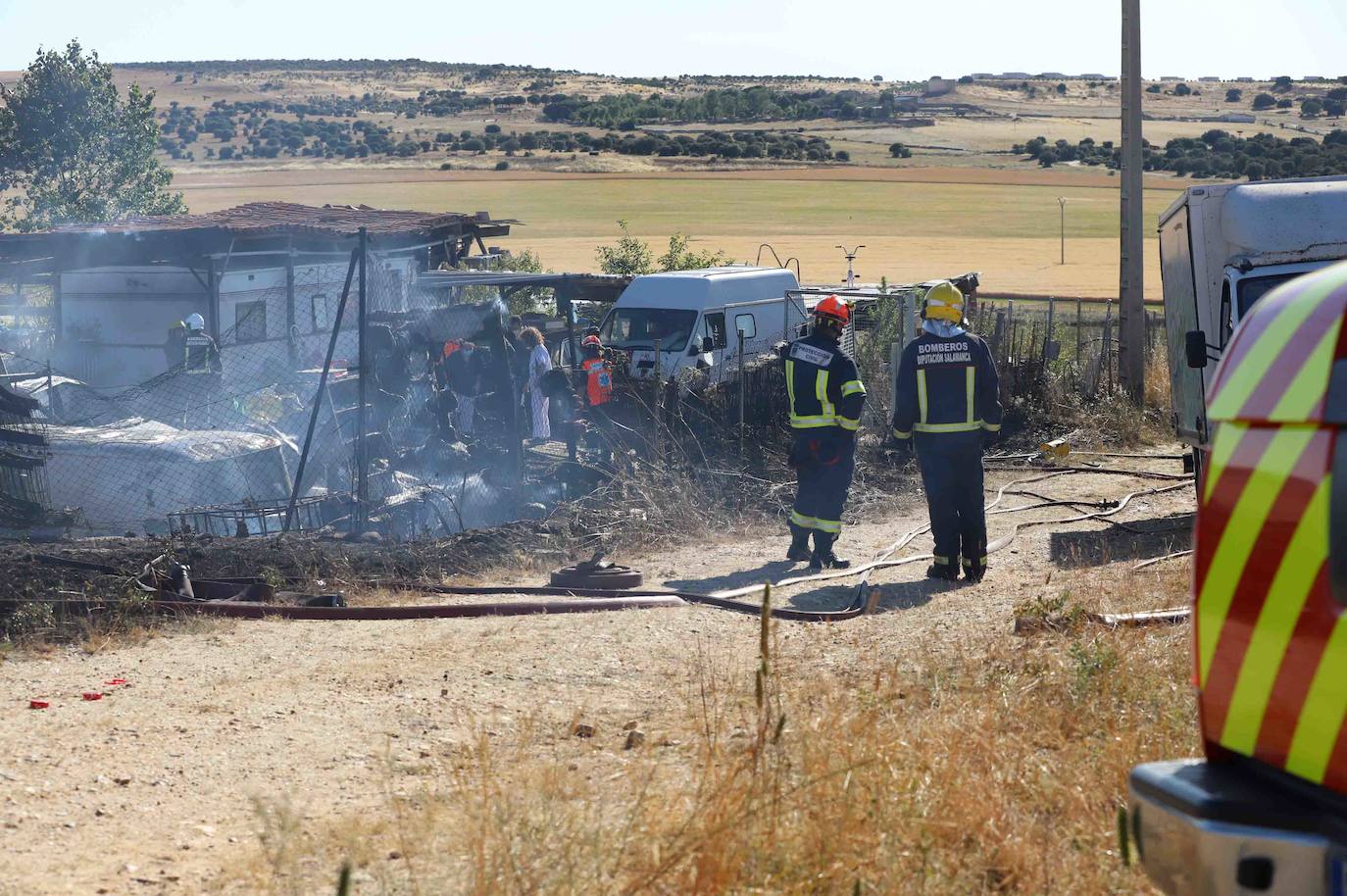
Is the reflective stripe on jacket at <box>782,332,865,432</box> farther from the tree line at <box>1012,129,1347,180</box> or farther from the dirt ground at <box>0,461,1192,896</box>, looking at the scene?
the tree line at <box>1012,129,1347,180</box>

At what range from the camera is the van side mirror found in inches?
384

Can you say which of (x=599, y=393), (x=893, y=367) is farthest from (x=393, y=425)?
(x=893, y=367)

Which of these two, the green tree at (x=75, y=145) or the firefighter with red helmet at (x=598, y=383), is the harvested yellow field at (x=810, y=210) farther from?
the firefighter with red helmet at (x=598, y=383)

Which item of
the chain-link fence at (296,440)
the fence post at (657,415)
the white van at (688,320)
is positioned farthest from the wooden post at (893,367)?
the chain-link fence at (296,440)

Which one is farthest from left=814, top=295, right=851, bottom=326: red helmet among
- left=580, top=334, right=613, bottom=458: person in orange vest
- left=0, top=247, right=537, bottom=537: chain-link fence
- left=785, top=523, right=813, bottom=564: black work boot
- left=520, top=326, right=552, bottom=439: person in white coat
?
left=520, top=326, right=552, bottom=439: person in white coat

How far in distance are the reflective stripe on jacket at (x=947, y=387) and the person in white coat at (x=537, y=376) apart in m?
6.31

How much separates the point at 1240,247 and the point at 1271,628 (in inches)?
298

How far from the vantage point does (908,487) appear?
12.7 meters

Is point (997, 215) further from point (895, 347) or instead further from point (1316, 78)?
point (1316, 78)

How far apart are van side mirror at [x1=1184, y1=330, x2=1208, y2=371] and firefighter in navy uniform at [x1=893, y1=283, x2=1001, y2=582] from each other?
6.43ft

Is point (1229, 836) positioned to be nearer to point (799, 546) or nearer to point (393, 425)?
point (799, 546)

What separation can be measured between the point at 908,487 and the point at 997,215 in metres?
56.7

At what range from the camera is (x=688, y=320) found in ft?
56.9

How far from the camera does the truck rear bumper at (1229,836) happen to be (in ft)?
8.16
